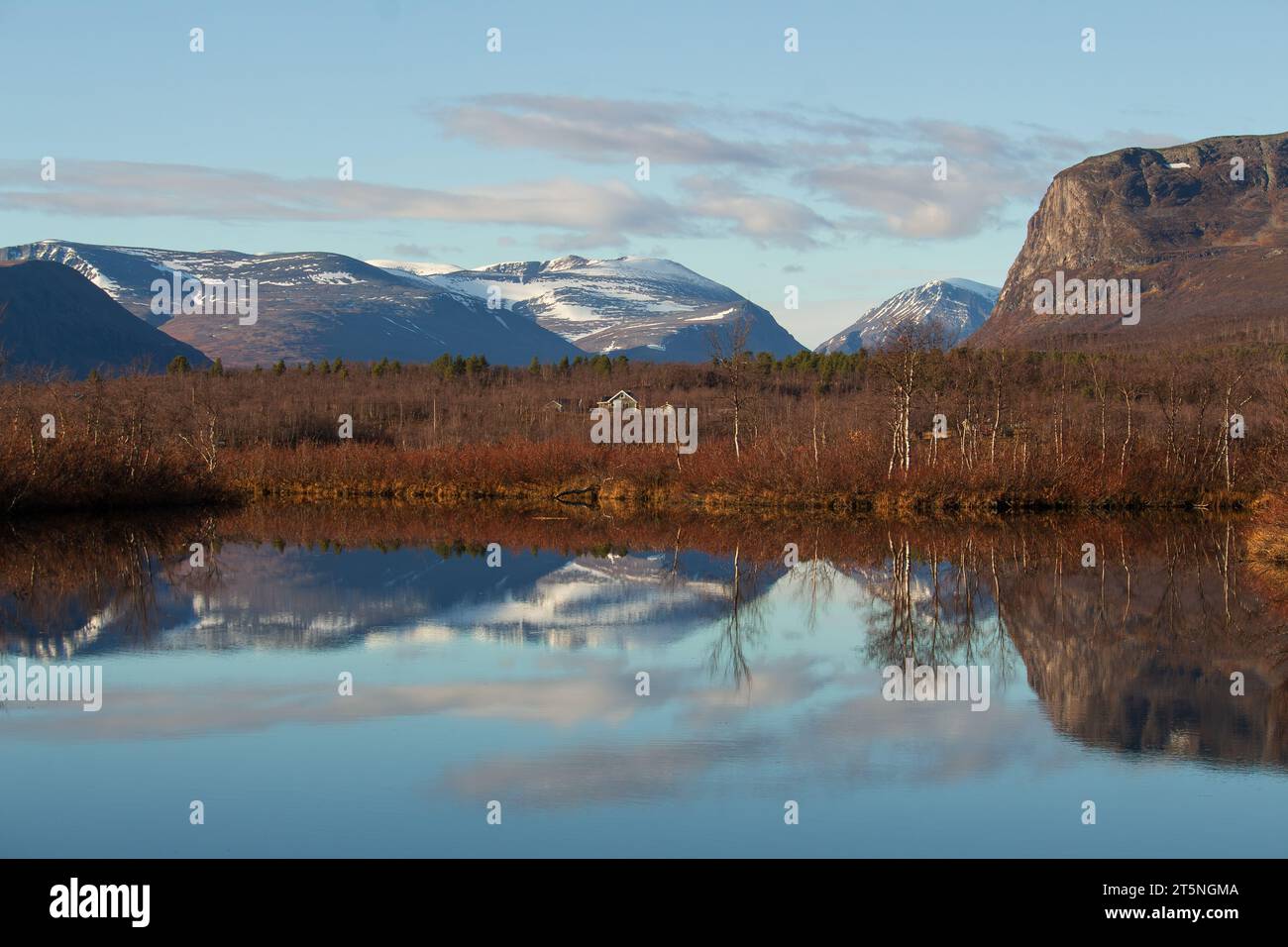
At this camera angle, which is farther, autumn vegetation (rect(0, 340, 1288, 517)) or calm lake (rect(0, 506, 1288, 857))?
autumn vegetation (rect(0, 340, 1288, 517))

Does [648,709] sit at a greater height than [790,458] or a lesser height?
lesser

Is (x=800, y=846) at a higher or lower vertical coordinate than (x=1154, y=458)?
lower

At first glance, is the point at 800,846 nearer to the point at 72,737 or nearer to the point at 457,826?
the point at 457,826

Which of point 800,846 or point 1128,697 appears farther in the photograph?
point 1128,697

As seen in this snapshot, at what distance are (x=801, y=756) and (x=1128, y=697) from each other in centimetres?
413

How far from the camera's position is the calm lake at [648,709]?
8.94 metres

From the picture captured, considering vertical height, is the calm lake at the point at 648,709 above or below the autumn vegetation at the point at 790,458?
below

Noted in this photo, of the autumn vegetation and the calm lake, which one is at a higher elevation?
the autumn vegetation

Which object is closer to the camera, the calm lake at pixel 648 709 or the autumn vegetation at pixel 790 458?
the calm lake at pixel 648 709

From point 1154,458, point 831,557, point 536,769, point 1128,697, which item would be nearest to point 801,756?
point 536,769

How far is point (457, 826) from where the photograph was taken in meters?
8.94

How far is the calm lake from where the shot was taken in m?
8.94

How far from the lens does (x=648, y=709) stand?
12.7m

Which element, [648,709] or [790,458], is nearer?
[648,709]
